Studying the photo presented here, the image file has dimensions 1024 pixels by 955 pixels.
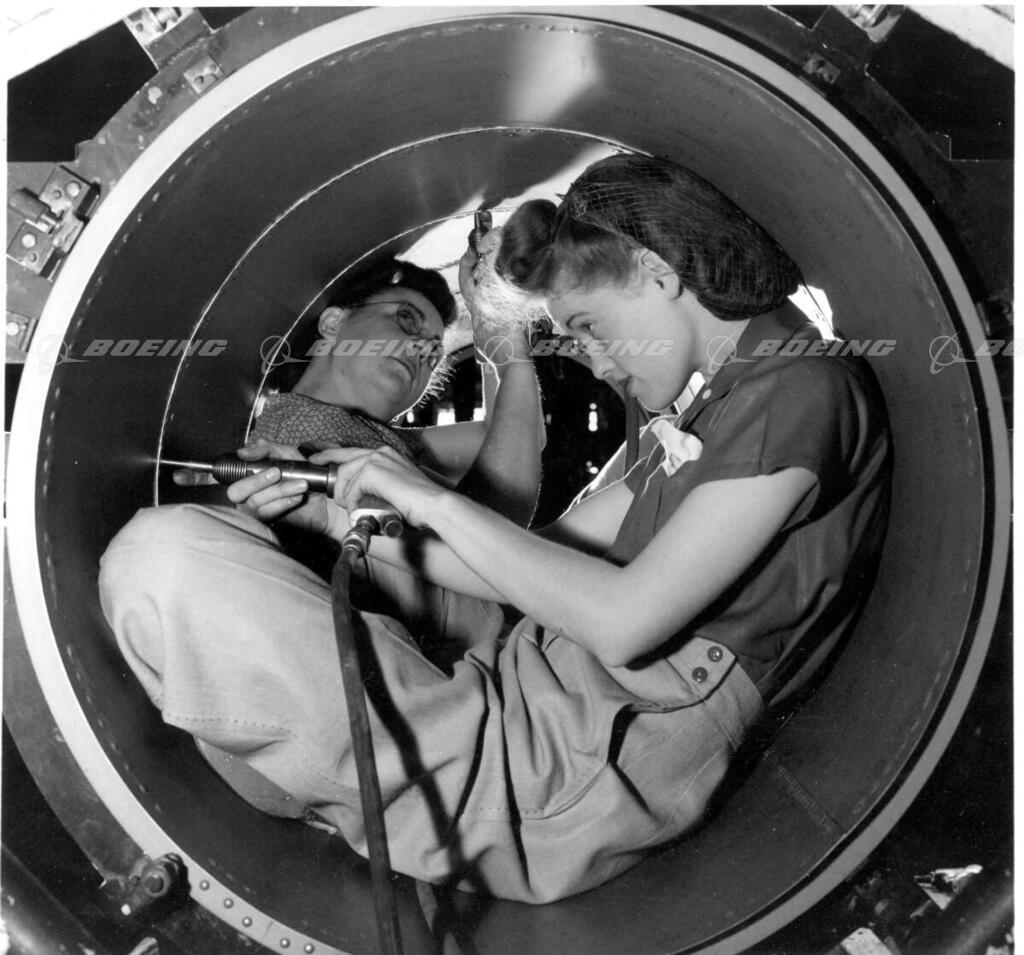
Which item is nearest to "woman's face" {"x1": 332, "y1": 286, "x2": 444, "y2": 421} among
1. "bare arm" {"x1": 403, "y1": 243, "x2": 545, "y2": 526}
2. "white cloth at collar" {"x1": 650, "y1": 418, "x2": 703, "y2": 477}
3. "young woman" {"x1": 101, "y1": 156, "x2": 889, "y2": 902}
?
"bare arm" {"x1": 403, "y1": 243, "x2": 545, "y2": 526}

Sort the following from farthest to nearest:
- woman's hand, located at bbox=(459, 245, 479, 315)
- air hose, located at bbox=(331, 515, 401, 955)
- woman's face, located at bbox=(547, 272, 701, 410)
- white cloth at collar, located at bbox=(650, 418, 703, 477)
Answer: woman's hand, located at bbox=(459, 245, 479, 315) → woman's face, located at bbox=(547, 272, 701, 410) → white cloth at collar, located at bbox=(650, 418, 703, 477) → air hose, located at bbox=(331, 515, 401, 955)

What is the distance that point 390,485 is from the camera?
1.25 m

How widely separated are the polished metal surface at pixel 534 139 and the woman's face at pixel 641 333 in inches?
8.7

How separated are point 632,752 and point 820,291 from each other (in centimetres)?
74

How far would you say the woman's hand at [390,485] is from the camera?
1218 millimetres

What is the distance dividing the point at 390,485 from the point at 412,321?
2.92 feet

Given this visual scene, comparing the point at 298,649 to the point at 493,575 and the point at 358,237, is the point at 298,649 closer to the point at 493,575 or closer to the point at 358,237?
the point at 493,575

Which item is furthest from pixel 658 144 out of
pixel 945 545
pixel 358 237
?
pixel 945 545

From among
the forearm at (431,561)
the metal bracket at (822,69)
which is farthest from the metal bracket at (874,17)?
the forearm at (431,561)

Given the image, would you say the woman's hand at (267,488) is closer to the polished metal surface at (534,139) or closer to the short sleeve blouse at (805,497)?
the polished metal surface at (534,139)

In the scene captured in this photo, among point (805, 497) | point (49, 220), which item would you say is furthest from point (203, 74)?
point (805, 497)

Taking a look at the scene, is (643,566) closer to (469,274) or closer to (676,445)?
(676,445)

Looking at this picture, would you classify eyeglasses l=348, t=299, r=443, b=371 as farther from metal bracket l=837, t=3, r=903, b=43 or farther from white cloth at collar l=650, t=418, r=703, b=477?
metal bracket l=837, t=3, r=903, b=43

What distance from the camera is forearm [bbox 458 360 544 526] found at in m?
1.85
